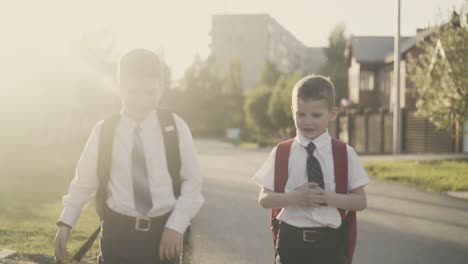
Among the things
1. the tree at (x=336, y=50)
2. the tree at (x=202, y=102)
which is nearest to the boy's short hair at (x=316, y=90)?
the tree at (x=202, y=102)

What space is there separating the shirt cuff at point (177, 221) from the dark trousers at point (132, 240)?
95 millimetres

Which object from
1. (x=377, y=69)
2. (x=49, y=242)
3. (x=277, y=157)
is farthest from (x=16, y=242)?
(x=377, y=69)

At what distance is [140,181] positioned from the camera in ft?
9.60

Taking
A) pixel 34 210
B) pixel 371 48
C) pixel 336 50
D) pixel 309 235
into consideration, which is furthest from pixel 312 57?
pixel 309 235

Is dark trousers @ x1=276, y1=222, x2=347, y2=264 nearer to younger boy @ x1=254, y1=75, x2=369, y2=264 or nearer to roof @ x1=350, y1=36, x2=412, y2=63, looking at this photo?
younger boy @ x1=254, y1=75, x2=369, y2=264

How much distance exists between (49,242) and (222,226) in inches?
111

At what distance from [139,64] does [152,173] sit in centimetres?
53

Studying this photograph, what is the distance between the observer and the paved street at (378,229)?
6.98m

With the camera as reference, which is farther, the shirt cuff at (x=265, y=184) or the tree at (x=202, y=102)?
the tree at (x=202, y=102)

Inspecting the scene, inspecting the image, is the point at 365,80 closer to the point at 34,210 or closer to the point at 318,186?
the point at 34,210

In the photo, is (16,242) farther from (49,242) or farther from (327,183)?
(327,183)

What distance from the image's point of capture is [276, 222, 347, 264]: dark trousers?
3.20m

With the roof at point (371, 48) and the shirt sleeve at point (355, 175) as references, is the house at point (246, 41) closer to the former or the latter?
the roof at point (371, 48)

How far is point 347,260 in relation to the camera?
3.28 meters
